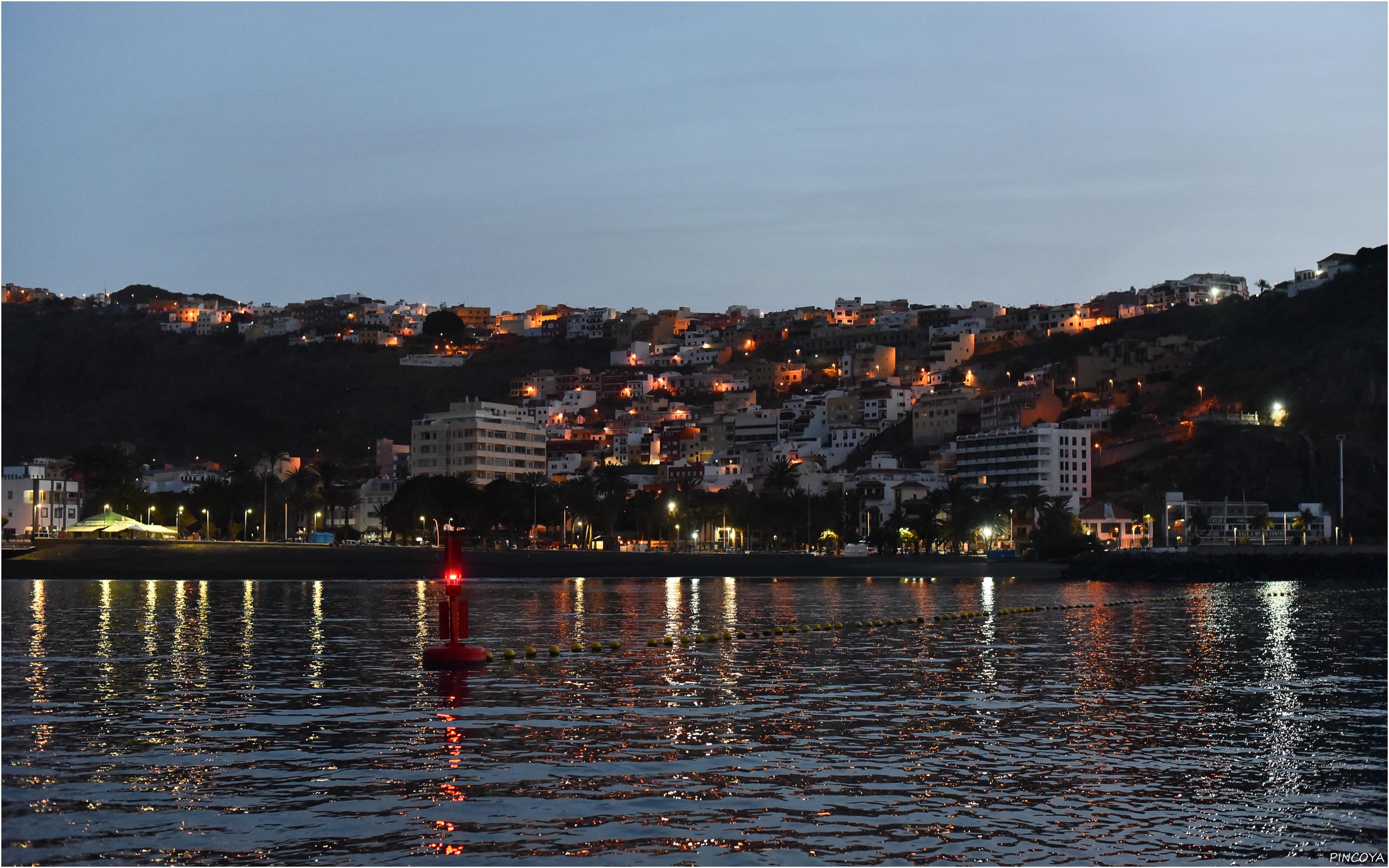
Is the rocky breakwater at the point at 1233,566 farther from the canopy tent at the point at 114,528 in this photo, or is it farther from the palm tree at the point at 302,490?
the palm tree at the point at 302,490

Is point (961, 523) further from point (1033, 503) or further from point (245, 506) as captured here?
point (245, 506)

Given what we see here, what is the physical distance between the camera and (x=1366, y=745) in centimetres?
2220

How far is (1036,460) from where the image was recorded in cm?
18588

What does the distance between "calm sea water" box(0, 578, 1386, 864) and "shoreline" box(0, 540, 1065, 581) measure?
5928cm

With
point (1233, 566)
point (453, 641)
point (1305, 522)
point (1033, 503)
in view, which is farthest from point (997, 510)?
Answer: point (453, 641)

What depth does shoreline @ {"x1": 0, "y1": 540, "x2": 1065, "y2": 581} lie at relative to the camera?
102 meters

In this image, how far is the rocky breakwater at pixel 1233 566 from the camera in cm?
10831

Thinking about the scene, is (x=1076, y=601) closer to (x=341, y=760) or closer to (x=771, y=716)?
(x=771, y=716)

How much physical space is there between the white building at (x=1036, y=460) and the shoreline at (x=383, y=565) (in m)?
57.9

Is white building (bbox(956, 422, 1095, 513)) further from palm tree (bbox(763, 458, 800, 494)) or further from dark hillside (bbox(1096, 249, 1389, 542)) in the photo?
palm tree (bbox(763, 458, 800, 494))

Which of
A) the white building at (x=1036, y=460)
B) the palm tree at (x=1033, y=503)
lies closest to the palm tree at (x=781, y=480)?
the white building at (x=1036, y=460)

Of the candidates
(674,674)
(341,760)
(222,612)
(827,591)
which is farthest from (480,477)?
(341,760)

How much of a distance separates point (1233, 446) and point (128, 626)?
153250 millimetres

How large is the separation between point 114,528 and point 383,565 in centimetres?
2783
